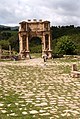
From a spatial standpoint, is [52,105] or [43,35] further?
[43,35]

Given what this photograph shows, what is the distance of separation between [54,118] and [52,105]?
1706 mm

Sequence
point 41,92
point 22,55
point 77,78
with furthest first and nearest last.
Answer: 1. point 22,55
2. point 77,78
3. point 41,92

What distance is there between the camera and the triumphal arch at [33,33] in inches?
1989

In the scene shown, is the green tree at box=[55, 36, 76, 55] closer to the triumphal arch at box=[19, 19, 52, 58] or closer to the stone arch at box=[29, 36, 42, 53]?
the triumphal arch at box=[19, 19, 52, 58]

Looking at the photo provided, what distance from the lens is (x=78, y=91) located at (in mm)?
13086

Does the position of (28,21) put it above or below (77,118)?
above

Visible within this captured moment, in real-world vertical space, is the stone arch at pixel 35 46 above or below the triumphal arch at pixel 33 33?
below

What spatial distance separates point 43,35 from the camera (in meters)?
51.0

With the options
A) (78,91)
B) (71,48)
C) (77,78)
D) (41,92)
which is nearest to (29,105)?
(41,92)

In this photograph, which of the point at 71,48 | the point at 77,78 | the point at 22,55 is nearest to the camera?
the point at 77,78

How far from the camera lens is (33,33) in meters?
51.4

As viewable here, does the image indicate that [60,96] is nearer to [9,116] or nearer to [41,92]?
[41,92]

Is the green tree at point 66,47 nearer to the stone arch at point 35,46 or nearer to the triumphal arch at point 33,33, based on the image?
the triumphal arch at point 33,33

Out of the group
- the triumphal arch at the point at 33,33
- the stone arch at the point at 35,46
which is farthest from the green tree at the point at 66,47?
the stone arch at the point at 35,46
